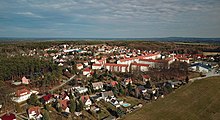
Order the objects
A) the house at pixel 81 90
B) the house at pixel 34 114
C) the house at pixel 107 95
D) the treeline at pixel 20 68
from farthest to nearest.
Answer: the treeline at pixel 20 68
the house at pixel 81 90
the house at pixel 107 95
the house at pixel 34 114

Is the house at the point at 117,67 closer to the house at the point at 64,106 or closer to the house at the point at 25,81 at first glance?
the house at the point at 25,81

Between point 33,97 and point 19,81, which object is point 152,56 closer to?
point 19,81

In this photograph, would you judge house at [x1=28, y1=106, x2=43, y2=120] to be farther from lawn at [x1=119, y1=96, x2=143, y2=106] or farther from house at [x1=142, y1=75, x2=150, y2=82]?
house at [x1=142, y1=75, x2=150, y2=82]

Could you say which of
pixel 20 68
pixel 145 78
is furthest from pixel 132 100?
pixel 20 68

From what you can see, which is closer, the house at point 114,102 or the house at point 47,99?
the house at point 114,102

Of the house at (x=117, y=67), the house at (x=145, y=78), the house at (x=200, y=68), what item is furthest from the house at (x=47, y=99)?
the house at (x=200, y=68)

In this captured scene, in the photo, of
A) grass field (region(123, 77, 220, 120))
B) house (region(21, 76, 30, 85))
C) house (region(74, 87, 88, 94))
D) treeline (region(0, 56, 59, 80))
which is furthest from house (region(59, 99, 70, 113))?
treeline (region(0, 56, 59, 80))

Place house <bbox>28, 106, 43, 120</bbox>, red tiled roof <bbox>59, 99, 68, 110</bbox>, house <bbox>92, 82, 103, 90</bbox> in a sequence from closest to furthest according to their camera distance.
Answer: house <bbox>28, 106, 43, 120</bbox> < red tiled roof <bbox>59, 99, 68, 110</bbox> < house <bbox>92, 82, 103, 90</bbox>

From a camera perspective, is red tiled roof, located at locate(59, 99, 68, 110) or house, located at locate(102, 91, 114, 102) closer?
red tiled roof, located at locate(59, 99, 68, 110)
